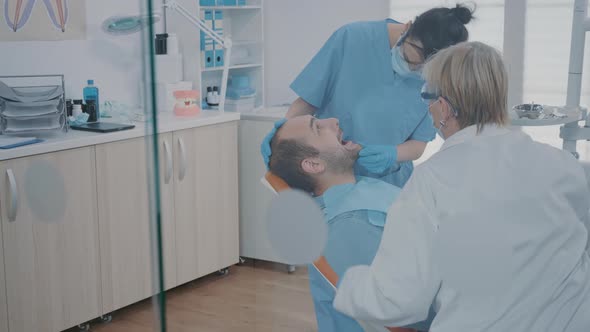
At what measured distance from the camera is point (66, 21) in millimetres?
1913

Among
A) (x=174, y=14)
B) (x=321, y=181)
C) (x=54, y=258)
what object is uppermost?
(x=174, y=14)

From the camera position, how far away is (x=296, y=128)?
3.30ft

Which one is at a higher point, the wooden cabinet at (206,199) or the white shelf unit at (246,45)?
the white shelf unit at (246,45)

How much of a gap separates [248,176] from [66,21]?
3.44 feet

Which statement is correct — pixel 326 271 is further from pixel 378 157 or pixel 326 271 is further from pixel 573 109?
pixel 573 109

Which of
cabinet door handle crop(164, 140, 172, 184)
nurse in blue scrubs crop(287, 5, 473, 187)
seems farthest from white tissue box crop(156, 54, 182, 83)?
nurse in blue scrubs crop(287, 5, 473, 187)

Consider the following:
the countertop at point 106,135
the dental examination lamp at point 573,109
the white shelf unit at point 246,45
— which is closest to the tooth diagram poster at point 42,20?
the countertop at point 106,135

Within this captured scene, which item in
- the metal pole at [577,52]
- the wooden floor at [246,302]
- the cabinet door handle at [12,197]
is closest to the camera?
the metal pole at [577,52]

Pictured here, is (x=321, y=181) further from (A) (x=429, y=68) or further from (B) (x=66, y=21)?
(B) (x=66, y=21)

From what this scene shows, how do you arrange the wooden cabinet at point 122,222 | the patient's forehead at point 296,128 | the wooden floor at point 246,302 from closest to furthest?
the patient's forehead at point 296,128
the wooden floor at point 246,302
the wooden cabinet at point 122,222

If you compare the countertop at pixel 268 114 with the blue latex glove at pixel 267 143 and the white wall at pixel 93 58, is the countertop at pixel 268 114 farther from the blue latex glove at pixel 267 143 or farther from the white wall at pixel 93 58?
the white wall at pixel 93 58

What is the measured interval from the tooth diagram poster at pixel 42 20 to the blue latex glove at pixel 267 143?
0.88 m

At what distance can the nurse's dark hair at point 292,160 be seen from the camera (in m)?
0.99

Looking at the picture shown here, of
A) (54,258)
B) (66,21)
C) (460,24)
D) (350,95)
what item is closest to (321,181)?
(350,95)
